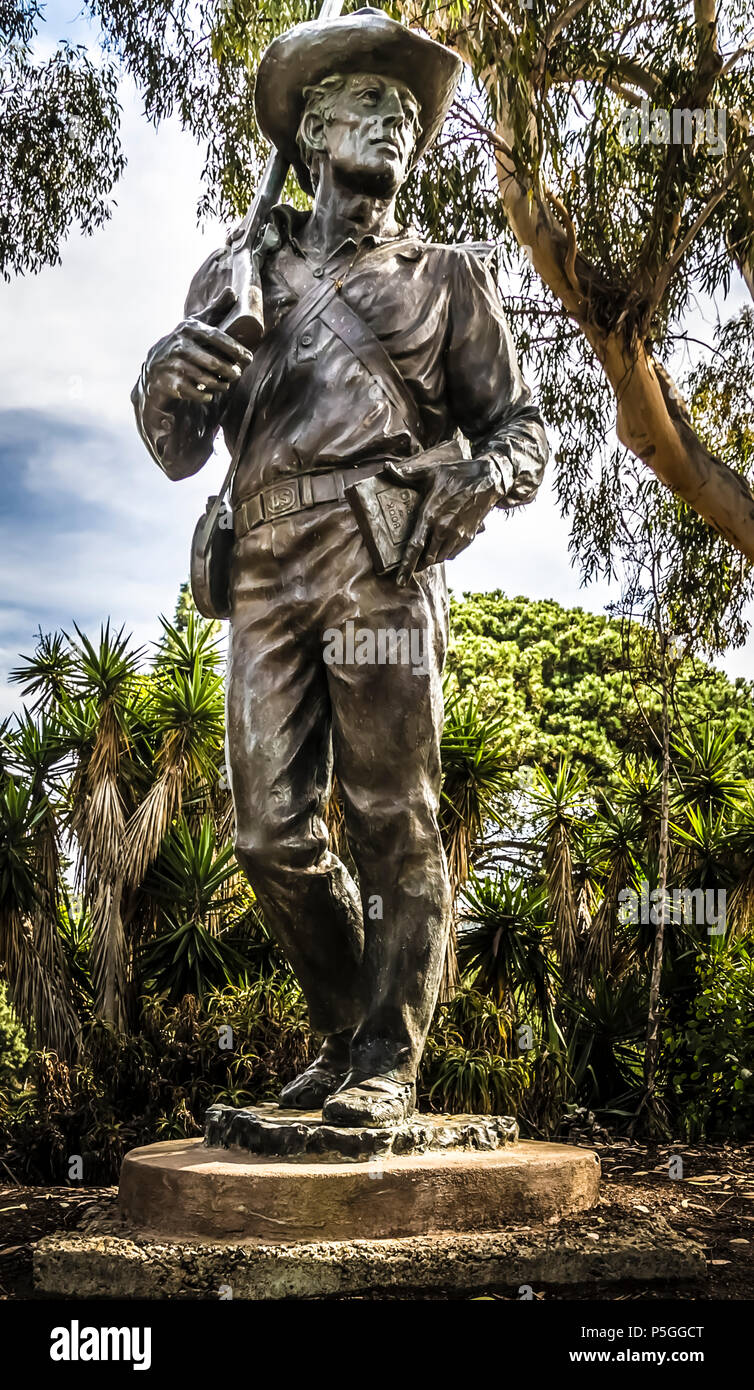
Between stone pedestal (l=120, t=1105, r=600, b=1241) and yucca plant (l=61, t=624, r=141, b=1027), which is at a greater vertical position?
yucca plant (l=61, t=624, r=141, b=1027)

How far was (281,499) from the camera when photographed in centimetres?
362

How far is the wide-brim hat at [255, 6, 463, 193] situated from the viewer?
12.2 feet

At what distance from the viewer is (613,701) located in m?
21.0

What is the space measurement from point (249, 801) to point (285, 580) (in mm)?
541

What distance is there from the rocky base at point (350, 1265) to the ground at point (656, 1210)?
5 centimetres

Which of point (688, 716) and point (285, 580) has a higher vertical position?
point (688, 716)

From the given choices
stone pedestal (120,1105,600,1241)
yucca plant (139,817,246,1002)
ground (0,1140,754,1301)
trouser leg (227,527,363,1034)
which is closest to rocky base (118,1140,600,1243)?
stone pedestal (120,1105,600,1241)

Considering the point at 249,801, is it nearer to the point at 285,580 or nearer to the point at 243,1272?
the point at 285,580

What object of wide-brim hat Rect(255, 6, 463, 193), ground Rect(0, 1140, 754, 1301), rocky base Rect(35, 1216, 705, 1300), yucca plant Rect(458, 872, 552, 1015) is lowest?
ground Rect(0, 1140, 754, 1301)

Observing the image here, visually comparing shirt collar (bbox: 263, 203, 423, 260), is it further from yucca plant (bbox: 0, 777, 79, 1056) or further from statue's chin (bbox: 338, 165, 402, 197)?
yucca plant (bbox: 0, 777, 79, 1056)

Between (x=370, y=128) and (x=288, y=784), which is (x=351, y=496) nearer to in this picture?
(x=288, y=784)

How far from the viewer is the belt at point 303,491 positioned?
358 centimetres

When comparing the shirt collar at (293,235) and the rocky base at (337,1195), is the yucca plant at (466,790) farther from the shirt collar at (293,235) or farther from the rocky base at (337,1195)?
the rocky base at (337,1195)
